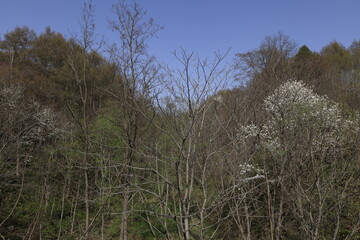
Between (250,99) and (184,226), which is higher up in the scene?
(250,99)

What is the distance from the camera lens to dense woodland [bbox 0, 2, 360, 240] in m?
2.88

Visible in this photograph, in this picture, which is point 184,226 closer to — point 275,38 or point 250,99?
point 250,99

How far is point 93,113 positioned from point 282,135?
628 centimetres

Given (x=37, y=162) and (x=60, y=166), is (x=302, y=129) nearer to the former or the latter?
(x=60, y=166)

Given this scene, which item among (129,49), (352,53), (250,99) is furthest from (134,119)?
(352,53)

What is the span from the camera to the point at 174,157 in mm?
3760

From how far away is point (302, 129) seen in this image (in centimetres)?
392

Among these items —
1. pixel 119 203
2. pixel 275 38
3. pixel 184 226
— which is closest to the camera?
pixel 184 226

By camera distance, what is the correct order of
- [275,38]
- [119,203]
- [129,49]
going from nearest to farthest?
[129,49], [119,203], [275,38]

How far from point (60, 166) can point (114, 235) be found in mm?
2951

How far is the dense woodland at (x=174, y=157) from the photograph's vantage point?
288cm

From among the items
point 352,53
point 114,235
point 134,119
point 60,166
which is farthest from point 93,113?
point 352,53

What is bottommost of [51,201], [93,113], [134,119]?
[51,201]

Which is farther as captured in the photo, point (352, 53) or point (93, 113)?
point (352, 53)
